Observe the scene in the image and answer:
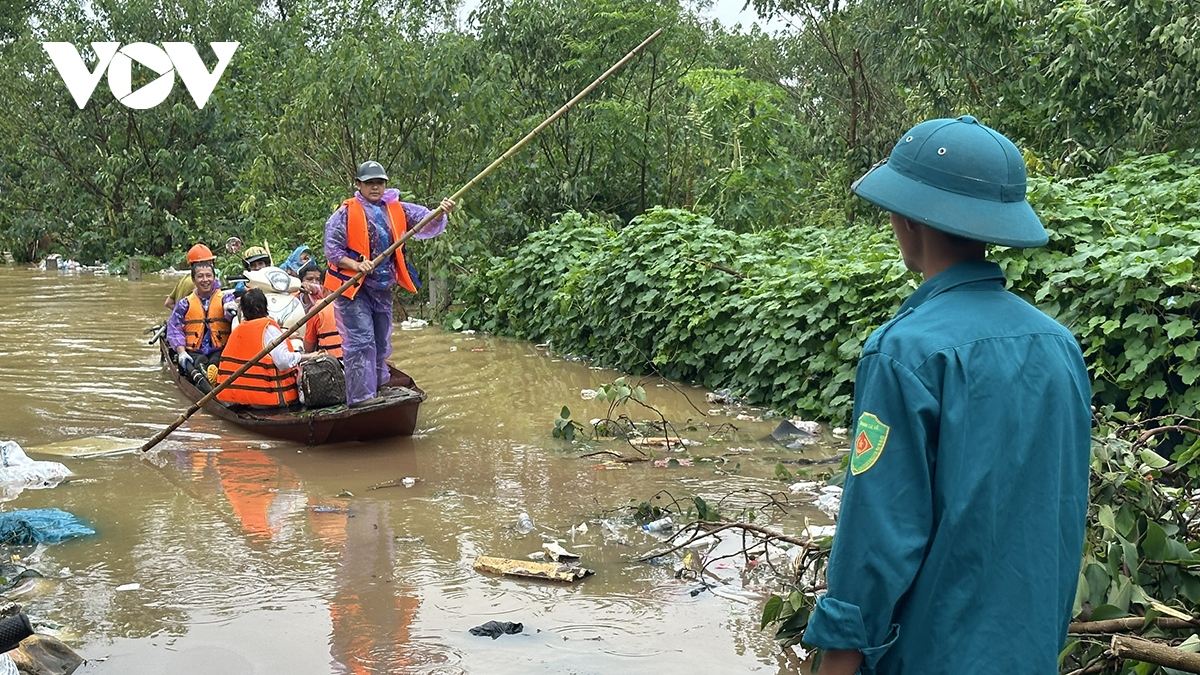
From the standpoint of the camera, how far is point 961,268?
2244 mm

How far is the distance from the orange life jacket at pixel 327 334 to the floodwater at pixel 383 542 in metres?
1.01

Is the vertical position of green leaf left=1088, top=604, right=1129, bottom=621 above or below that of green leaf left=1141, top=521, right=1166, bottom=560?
below

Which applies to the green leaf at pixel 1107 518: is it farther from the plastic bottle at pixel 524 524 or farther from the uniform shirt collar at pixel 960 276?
the plastic bottle at pixel 524 524

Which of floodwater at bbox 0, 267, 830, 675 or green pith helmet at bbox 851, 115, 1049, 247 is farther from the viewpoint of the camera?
floodwater at bbox 0, 267, 830, 675

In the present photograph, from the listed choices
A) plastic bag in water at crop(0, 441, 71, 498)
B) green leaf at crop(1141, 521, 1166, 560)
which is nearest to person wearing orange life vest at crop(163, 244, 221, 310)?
plastic bag in water at crop(0, 441, 71, 498)

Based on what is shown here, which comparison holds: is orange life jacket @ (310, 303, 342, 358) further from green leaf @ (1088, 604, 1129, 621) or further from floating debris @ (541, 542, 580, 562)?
green leaf @ (1088, 604, 1129, 621)

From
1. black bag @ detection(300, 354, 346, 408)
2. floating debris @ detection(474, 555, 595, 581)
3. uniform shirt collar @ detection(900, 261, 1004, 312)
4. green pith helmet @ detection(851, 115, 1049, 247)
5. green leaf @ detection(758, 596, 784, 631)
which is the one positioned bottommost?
floating debris @ detection(474, 555, 595, 581)

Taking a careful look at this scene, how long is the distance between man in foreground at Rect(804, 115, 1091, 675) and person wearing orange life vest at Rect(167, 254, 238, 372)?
10.1m

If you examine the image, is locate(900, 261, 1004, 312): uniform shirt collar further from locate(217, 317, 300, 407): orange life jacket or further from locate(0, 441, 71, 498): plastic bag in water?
locate(217, 317, 300, 407): orange life jacket

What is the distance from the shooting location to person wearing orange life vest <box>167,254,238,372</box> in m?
11.5

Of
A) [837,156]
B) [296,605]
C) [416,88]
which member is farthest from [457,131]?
[296,605]

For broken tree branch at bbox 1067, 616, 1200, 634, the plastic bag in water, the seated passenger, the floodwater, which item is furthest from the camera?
the seated passenger

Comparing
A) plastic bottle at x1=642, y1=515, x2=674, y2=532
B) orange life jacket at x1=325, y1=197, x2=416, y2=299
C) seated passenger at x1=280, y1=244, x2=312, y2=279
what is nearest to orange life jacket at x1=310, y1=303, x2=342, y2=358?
orange life jacket at x1=325, y1=197, x2=416, y2=299

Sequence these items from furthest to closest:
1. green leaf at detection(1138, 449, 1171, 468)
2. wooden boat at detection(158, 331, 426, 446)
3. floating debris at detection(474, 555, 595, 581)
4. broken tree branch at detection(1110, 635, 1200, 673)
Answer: wooden boat at detection(158, 331, 426, 446)
floating debris at detection(474, 555, 595, 581)
green leaf at detection(1138, 449, 1171, 468)
broken tree branch at detection(1110, 635, 1200, 673)
